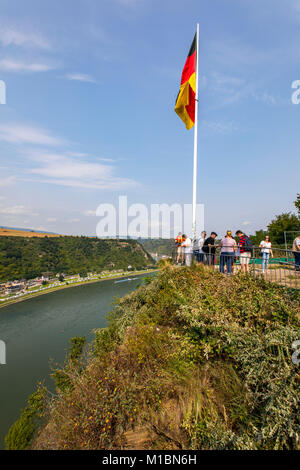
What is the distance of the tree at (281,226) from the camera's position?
28906 millimetres

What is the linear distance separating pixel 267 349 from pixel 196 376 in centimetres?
131

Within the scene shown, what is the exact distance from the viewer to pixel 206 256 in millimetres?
9461

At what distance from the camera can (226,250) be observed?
340 inches

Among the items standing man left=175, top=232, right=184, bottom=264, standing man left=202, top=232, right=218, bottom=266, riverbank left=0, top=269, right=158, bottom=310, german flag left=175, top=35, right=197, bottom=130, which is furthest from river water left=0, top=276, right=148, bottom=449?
german flag left=175, top=35, right=197, bottom=130

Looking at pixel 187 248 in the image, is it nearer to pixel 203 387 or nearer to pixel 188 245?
pixel 188 245

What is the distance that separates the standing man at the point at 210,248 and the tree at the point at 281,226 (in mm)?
22686

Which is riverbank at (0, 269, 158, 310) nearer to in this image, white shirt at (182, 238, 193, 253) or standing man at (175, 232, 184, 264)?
standing man at (175, 232, 184, 264)

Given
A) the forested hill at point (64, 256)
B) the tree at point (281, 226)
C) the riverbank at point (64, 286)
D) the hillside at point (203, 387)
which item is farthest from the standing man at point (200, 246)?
the forested hill at point (64, 256)

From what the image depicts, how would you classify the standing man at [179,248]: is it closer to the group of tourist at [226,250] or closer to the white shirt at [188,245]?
the group of tourist at [226,250]

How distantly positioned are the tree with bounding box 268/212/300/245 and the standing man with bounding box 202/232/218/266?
22.7 metres

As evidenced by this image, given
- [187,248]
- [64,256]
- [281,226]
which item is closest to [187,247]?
[187,248]

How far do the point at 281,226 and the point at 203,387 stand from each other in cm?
3436

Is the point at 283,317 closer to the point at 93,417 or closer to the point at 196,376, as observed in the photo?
the point at 196,376

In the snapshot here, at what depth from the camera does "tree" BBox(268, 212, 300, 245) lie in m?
28.9
